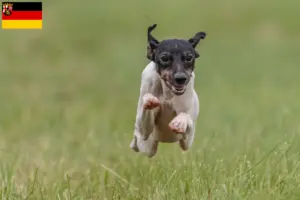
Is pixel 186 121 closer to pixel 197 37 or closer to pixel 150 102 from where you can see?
pixel 150 102

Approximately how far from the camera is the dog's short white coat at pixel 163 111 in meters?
6.40

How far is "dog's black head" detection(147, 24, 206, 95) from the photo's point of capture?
5.96 m

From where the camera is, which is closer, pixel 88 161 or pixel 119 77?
pixel 88 161

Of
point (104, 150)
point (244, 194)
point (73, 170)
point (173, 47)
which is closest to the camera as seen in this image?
point (173, 47)

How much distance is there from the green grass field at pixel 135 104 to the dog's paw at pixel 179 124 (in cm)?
64

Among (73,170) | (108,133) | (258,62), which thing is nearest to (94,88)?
(258,62)

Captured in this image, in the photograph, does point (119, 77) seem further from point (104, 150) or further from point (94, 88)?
point (104, 150)


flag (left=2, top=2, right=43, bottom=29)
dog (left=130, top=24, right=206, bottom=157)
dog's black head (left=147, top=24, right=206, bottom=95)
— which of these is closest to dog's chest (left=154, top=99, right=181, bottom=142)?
dog (left=130, top=24, right=206, bottom=157)

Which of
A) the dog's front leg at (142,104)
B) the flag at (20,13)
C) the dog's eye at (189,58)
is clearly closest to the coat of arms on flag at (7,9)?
the flag at (20,13)

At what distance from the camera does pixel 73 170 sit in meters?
8.48

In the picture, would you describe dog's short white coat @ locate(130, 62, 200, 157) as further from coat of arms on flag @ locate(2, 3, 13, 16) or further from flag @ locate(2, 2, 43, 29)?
coat of arms on flag @ locate(2, 3, 13, 16)

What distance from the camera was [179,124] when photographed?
6.13m

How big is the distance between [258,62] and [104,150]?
7002mm

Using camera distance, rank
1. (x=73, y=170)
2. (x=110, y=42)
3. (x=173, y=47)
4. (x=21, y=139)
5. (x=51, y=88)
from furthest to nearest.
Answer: (x=110, y=42)
(x=51, y=88)
(x=21, y=139)
(x=73, y=170)
(x=173, y=47)
